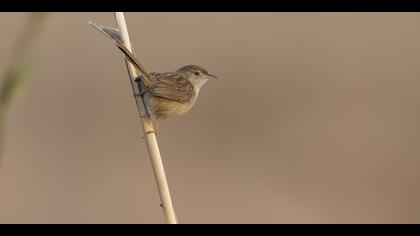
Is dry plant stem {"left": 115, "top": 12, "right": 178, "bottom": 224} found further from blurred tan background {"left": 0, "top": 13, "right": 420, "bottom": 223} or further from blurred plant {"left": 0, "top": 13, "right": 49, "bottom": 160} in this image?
blurred tan background {"left": 0, "top": 13, "right": 420, "bottom": 223}

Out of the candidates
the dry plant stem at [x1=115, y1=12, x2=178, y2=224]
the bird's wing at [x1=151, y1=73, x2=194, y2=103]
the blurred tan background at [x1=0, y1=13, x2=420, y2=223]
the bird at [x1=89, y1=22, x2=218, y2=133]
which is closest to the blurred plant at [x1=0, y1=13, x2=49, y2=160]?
the dry plant stem at [x1=115, y1=12, x2=178, y2=224]

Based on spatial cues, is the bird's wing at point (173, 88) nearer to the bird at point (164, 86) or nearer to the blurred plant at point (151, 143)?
the bird at point (164, 86)

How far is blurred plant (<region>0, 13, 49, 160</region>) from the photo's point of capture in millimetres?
1487

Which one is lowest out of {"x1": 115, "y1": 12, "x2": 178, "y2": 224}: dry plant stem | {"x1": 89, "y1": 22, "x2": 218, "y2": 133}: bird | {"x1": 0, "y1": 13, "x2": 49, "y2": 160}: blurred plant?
{"x1": 0, "y1": 13, "x2": 49, "y2": 160}: blurred plant

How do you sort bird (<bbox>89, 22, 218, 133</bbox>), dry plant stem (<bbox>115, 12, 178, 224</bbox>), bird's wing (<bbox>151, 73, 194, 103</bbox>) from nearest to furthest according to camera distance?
dry plant stem (<bbox>115, 12, 178, 224</bbox>) → bird (<bbox>89, 22, 218, 133</bbox>) → bird's wing (<bbox>151, 73, 194, 103</bbox>)

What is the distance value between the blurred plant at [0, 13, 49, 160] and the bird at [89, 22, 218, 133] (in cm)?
173

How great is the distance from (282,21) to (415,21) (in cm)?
219

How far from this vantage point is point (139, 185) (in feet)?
24.7

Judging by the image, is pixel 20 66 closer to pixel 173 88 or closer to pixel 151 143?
pixel 151 143
